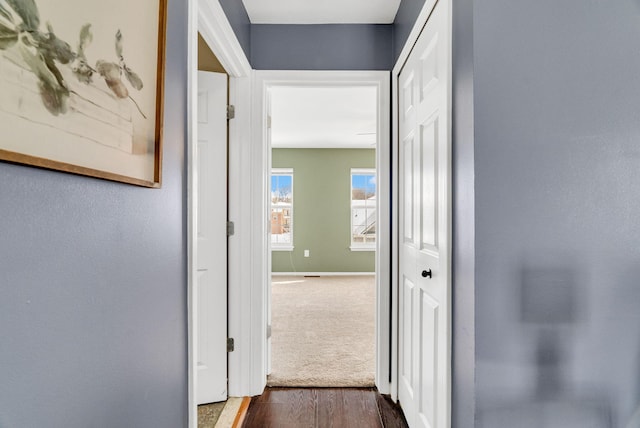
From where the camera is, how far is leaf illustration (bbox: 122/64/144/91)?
0.92 metres

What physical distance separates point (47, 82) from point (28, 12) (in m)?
0.11

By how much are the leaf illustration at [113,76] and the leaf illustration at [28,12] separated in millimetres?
178

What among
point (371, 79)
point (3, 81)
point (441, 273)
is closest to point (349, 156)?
point (371, 79)

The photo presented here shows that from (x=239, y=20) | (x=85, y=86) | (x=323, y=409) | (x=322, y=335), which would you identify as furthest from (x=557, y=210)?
(x=322, y=335)

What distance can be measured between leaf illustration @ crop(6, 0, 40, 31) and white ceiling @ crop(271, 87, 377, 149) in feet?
8.32

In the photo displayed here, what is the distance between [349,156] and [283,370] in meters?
4.99

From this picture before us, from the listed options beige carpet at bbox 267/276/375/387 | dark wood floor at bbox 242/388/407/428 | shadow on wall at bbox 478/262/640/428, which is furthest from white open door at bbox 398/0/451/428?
beige carpet at bbox 267/276/375/387

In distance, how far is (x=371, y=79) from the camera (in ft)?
8.00

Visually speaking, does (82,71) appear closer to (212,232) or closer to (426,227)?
(426,227)

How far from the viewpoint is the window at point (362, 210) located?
286 inches

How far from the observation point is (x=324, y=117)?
499 centimetres

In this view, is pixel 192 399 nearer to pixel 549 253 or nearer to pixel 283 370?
pixel 549 253

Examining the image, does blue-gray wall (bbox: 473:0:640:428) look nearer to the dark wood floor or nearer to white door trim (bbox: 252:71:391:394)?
the dark wood floor

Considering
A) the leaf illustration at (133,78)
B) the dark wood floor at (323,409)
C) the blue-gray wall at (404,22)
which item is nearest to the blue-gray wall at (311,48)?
the blue-gray wall at (404,22)
